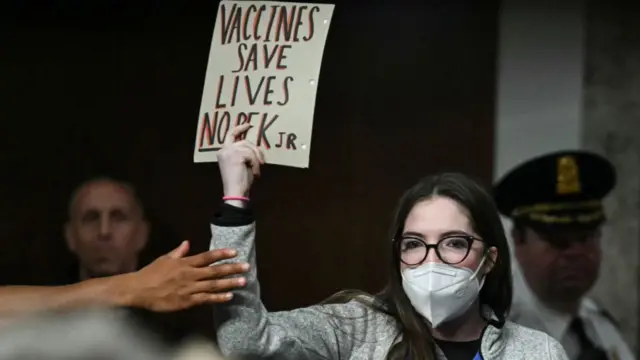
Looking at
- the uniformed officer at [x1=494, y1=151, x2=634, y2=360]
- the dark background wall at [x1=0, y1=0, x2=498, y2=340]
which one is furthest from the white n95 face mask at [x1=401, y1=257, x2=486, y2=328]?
the uniformed officer at [x1=494, y1=151, x2=634, y2=360]

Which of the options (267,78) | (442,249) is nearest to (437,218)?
(442,249)

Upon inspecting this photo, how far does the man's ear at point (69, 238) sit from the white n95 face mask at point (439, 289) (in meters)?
0.76

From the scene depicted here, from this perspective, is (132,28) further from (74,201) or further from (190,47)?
(74,201)

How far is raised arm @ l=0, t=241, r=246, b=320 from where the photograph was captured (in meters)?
1.32

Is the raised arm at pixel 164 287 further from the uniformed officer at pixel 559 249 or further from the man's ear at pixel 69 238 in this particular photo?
the uniformed officer at pixel 559 249

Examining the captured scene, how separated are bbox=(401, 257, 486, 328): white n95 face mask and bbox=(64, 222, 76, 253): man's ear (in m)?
0.76

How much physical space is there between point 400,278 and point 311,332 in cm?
18

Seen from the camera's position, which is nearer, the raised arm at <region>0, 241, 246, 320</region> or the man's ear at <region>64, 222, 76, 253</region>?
the raised arm at <region>0, 241, 246, 320</region>

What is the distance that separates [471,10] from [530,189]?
0.44 m

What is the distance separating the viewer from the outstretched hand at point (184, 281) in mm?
1319

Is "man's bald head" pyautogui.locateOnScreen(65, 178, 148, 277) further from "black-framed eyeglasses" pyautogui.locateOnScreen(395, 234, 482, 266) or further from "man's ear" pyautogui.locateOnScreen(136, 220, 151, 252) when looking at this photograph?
"black-framed eyeglasses" pyautogui.locateOnScreen(395, 234, 482, 266)

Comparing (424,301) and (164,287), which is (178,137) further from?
(424,301)

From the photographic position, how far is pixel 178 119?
188 cm

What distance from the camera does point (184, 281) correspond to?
1.36 m
